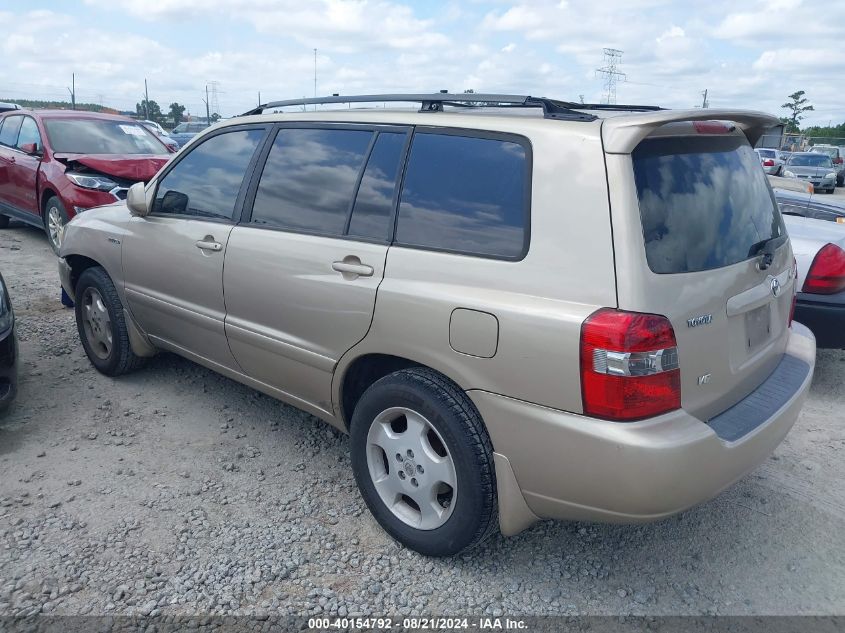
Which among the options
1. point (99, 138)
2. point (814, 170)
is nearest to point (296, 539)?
point (99, 138)

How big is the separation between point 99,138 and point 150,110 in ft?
142

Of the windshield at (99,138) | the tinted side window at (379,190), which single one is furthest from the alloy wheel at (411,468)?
the windshield at (99,138)

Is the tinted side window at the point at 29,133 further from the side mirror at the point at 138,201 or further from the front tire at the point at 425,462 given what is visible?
the front tire at the point at 425,462

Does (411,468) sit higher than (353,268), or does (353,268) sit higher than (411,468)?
(353,268)

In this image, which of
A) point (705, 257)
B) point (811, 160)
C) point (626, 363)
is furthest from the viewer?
point (811, 160)

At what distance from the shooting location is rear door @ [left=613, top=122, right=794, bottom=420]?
2270 millimetres

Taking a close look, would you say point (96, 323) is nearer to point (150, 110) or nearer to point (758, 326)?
point (758, 326)

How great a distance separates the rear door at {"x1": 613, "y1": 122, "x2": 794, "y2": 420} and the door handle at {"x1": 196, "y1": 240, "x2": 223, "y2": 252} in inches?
83.0

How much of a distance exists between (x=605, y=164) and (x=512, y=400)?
2.81 feet

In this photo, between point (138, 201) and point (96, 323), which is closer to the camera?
point (138, 201)

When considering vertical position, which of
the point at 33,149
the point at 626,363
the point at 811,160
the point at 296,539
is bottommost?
the point at 296,539

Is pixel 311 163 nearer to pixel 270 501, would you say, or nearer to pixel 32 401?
pixel 270 501

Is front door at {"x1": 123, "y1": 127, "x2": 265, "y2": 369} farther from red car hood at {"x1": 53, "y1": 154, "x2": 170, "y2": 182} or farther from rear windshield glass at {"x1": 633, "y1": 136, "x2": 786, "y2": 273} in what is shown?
red car hood at {"x1": 53, "y1": 154, "x2": 170, "y2": 182}

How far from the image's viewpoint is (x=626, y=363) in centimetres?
220
